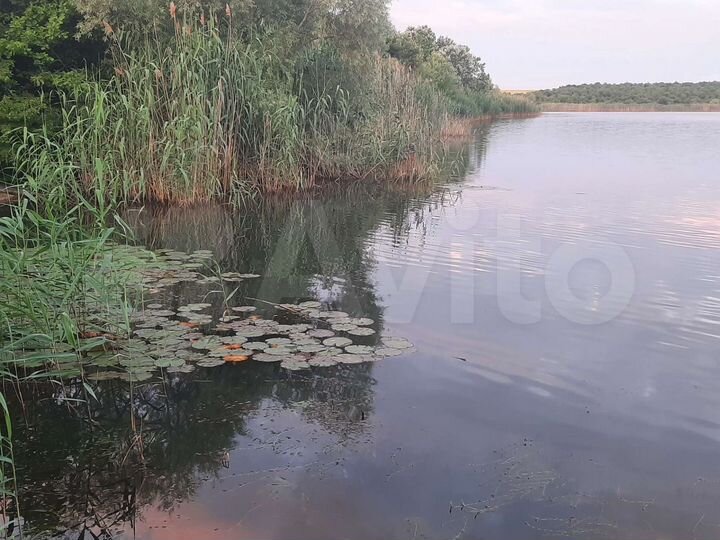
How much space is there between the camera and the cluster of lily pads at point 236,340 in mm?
3705

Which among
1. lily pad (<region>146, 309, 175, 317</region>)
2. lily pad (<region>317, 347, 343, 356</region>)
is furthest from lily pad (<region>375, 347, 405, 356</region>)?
lily pad (<region>146, 309, 175, 317</region>)

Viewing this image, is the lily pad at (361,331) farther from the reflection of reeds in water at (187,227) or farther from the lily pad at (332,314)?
the reflection of reeds in water at (187,227)

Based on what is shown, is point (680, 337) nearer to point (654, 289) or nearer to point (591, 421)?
point (654, 289)

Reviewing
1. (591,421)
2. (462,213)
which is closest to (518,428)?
(591,421)

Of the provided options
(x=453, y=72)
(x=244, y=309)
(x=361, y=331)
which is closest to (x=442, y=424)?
(x=361, y=331)

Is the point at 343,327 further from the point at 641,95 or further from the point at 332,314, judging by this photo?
the point at 641,95

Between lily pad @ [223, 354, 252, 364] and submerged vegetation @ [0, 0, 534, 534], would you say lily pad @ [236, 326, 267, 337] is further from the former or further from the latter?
lily pad @ [223, 354, 252, 364]

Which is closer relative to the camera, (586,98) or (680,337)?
(680,337)

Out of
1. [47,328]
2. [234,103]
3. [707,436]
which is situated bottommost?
[707,436]

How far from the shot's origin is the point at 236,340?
4.07 meters

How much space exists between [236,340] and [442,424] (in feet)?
4.86

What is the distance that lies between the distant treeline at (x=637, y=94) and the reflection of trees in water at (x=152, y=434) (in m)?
63.7

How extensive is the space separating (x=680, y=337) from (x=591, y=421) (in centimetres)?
162

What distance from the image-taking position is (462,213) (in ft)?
30.6
